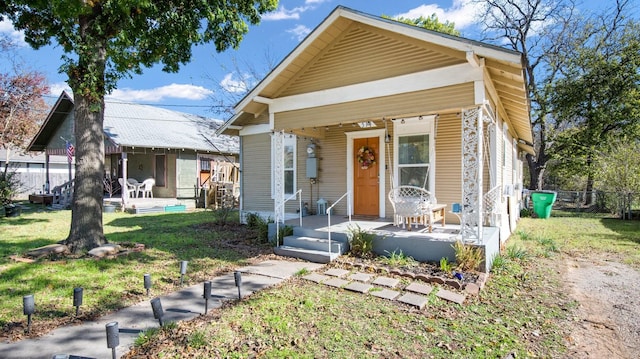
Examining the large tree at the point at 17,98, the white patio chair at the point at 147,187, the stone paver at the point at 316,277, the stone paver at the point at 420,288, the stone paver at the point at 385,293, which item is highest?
the large tree at the point at 17,98

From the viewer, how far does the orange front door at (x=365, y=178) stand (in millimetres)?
8836

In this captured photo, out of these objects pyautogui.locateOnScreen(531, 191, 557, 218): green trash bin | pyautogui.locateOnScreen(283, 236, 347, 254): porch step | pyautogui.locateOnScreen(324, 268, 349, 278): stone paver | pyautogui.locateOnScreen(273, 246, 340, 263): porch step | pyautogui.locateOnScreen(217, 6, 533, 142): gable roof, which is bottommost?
pyautogui.locateOnScreen(324, 268, 349, 278): stone paver

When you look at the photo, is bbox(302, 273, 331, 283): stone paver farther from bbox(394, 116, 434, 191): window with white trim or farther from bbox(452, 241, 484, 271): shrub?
bbox(394, 116, 434, 191): window with white trim

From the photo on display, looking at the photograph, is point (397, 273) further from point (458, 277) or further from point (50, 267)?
point (50, 267)

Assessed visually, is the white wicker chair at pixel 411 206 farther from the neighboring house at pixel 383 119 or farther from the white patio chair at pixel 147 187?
the white patio chair at pixel 147 187

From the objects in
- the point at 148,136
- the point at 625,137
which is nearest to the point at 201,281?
the point at 148,136

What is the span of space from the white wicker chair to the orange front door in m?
1.60

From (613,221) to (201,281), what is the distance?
46.3ft

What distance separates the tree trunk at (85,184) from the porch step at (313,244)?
382 centimetres

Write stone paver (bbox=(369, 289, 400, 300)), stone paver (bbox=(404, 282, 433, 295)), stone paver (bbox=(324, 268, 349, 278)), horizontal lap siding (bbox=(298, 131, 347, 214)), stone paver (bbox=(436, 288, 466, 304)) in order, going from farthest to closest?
horizontal lap siding (bbox=(298, 131, 347, 214)) → stone paver (bbox=(324, 268, 349, 278)) → stone paver (bbox=(404, 282, 433, 295)) → stone paver (bbox=(369, 289, 400, 300)) → stone paver (bbox=(436, 288, 466, 304))

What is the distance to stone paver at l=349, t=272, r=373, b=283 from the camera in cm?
516

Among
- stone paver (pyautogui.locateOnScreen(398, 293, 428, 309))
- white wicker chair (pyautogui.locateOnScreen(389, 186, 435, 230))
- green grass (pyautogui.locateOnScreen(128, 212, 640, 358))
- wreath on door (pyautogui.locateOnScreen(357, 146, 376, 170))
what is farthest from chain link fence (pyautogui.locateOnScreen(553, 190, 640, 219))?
stone paver (pyautogui.locateOnScreen(398, 293, 428, 309))

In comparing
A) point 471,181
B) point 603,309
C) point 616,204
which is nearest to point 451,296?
point 603,309

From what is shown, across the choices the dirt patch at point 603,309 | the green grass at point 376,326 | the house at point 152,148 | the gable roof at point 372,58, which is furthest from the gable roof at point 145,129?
the dirt patch at point 603,309
